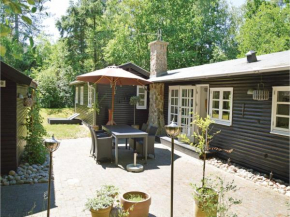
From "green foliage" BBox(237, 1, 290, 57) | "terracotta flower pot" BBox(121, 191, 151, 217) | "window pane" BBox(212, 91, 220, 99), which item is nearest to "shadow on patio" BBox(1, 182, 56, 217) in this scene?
"terracotta flower pot" BBox(121, 191, 151, 217)

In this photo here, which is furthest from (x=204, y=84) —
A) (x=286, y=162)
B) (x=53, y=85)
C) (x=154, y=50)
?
(x=53, y=85)

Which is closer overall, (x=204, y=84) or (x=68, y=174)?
(x=68, y=174)

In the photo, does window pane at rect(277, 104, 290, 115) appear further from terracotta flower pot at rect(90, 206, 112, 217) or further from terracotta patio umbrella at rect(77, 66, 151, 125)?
terracotta flower pot at rect(90, 206, 112, 217)

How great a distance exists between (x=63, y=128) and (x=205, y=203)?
424 inches

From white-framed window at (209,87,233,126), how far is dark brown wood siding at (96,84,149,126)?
5.02 m

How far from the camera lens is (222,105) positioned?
6969mm

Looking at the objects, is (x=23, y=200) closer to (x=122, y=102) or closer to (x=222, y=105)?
(x=222, y=105)

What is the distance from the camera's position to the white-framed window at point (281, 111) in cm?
508

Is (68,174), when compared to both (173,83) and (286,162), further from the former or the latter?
(173,83)

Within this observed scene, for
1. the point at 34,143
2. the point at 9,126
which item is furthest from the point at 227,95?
the point at 9,126

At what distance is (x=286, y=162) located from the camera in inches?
198

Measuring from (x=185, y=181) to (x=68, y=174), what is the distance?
2.72 m

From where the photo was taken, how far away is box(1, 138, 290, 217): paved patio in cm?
372

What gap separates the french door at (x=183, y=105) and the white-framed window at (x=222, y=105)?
1066mm
